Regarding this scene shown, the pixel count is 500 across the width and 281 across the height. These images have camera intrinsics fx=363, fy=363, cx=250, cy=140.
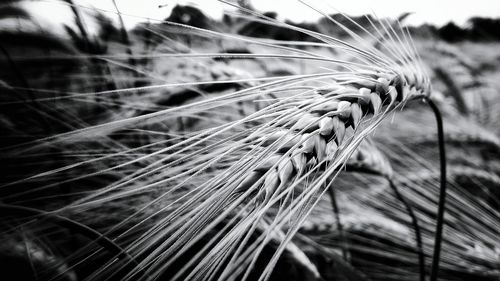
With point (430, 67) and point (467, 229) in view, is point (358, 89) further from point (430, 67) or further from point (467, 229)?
point (430, 67)

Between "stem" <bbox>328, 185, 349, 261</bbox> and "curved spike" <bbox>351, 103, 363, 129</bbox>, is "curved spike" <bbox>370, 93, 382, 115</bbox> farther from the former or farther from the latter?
"stem" <bbox>328, 185, 349, 261</bbox>

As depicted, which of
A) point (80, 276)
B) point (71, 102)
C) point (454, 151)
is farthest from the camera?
point (454, 151)

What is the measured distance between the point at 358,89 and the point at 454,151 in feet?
2.35

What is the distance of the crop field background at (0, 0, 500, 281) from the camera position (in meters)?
0.26

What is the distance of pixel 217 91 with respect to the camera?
60 cm

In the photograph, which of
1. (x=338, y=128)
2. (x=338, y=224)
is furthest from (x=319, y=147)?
(x=338, y=224)

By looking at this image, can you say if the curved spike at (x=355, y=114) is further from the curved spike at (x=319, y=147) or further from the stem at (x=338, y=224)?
the stem at (x=338, y=224)

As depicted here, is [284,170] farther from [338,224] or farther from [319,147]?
[338,224]

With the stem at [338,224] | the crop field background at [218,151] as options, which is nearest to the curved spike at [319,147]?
the crop field background at [218,151]

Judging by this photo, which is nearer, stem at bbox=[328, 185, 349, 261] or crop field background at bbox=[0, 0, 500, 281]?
crop field background at bbox=[0, 0, 500, 281]

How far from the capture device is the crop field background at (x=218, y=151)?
262mm

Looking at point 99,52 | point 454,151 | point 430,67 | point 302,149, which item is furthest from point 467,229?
point 99,52

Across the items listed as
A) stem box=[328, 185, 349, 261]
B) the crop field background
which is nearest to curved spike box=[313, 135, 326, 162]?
the crop field background

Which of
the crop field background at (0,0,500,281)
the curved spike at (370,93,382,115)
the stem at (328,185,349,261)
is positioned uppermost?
the curved spike at (370,93,382,115)
